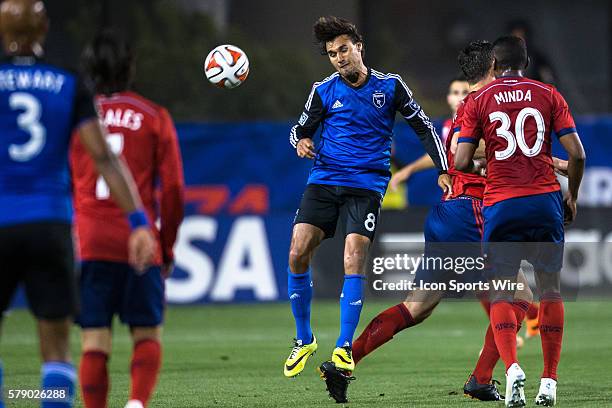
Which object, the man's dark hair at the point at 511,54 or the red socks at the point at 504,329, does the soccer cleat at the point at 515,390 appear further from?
the man's dark hair at the point at 511,54

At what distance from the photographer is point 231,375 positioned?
9031mm

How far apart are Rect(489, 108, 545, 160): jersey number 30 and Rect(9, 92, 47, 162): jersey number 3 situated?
291cm

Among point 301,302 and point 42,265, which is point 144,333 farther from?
point 301,302

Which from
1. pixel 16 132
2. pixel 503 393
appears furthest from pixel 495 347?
pixel 16 132

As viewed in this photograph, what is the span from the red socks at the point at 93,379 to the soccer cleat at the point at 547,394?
254 centimetres

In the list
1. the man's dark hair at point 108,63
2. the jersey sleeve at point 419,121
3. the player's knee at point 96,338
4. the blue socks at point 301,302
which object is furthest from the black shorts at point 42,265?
the jersey sleeve at point 419,121

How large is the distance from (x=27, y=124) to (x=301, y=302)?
3.69 metres

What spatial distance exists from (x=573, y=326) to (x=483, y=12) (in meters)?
6.05

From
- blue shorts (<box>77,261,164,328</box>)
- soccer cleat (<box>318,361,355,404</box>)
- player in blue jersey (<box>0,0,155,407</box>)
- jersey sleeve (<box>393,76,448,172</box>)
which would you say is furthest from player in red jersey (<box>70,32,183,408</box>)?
jersey sleeve (<box>393,76,448,172</box>)

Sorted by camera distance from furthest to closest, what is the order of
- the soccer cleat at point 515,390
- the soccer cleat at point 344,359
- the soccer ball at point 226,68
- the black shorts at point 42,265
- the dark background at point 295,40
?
the dark background at point 295,40 → the soccer ball at point 226,68 → the soccer cleat at point 344,359 → the soccer cleat at point 515,390 → the black shorts at point 42,265

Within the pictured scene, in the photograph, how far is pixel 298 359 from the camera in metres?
8.34

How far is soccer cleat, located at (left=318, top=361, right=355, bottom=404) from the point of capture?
7.55 metres

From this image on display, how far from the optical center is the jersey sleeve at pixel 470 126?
7.15m

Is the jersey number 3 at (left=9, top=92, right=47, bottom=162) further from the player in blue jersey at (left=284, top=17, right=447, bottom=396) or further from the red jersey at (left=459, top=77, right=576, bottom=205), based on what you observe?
the player in blue jersey at (left=284, top=17, right=447, bottom=396)
